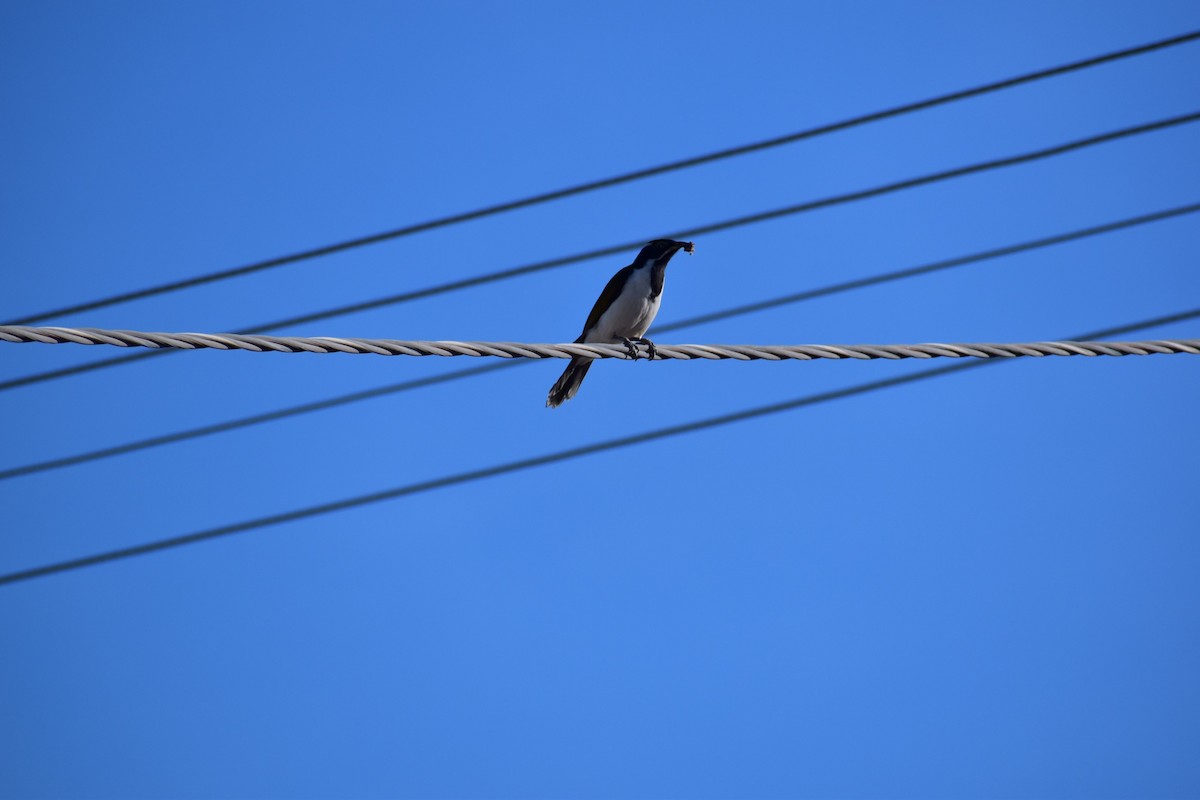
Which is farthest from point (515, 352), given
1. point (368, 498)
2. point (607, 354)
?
point (368, 498)

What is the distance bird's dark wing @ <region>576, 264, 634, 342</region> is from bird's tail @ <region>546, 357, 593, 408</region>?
82cm

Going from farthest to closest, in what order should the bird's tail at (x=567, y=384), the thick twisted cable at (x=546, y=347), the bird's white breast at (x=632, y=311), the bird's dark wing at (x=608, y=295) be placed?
the bird's dark wing at (x=608, y=295) < the bird's white breast at (x=632, y=311) < the bird's tail at (x=567, y=384) < the thick twisted cable at (x=546, y=347)

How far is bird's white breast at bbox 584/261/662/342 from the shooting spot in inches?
339

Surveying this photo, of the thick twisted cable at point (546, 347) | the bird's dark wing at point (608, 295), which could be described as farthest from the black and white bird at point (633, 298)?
the thick twisted cable at point (546, 347)

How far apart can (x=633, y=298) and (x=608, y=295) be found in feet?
1.32

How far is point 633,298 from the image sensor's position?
8.59 metres

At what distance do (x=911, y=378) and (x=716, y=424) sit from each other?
1.25 meters

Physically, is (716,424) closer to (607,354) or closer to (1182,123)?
(607,354)

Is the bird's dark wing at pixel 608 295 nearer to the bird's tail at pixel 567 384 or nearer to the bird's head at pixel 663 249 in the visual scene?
the bird's head at pixel 663 249

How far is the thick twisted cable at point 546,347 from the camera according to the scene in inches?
175

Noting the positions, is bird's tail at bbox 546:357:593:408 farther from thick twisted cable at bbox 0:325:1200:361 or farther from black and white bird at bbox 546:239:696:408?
thick twisted cable at bbox 0:325:1200:361

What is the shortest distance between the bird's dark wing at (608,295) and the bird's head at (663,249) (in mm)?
150

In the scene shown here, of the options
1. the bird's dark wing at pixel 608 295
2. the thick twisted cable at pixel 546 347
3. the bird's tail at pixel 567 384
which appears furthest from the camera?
the bird's dark wing at pixel 608 295

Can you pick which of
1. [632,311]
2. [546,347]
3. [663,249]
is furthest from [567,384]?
[546,347]
